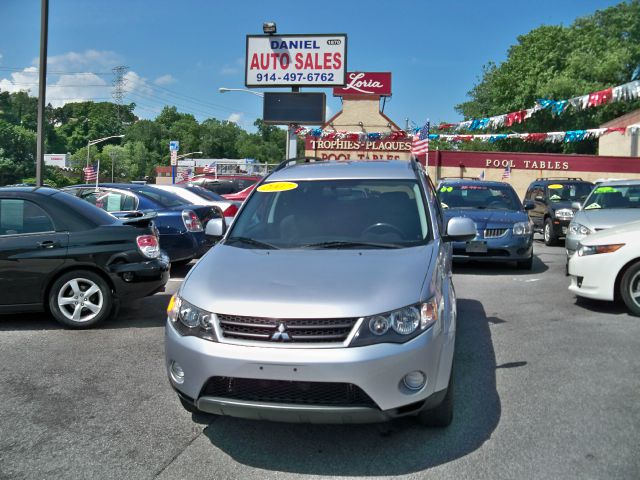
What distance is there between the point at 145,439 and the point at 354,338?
1550 mm

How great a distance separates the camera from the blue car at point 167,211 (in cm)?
960

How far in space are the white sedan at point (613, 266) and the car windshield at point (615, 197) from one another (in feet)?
12.6

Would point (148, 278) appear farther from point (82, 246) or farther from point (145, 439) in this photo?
point (145, 439)

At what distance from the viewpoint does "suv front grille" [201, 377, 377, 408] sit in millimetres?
3320

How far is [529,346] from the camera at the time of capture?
585cm

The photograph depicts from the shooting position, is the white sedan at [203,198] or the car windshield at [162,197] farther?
the white sedan at [203,198]

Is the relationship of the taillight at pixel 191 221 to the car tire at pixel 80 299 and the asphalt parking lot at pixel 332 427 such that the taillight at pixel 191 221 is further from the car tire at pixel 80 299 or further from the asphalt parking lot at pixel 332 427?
the asphalt parking lot at pixel 332 427

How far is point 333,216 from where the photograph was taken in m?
4.83

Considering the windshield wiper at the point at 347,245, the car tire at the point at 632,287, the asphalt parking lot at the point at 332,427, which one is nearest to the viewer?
the asphalt parking lot at the point at 332,427

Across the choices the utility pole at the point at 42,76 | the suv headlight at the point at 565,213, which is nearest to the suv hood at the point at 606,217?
the suv headlight at the point at 565,213

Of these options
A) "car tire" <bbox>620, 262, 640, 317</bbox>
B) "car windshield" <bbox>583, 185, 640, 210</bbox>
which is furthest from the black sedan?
"car windshield" <bbox>583, 185, 640, 210</bbox>

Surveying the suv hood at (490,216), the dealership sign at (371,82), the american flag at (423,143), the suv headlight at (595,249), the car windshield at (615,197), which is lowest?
the suv headlight at (595,249)

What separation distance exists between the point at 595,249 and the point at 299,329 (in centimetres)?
495

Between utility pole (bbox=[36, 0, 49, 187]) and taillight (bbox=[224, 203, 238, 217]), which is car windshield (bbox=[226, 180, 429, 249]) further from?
utility pole (bbox=[36, 0, 49, 187])
